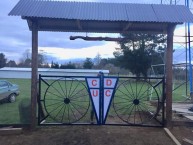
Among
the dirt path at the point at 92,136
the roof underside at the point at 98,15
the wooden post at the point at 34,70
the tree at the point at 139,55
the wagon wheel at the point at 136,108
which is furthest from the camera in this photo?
the tree at the point at 139,55

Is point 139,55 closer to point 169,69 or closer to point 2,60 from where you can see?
point 2,60

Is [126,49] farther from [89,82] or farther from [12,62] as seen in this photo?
[89,82]

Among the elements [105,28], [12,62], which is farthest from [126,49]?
[105,28]

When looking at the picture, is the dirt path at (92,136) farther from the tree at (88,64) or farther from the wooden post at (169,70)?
the tree at (88,64)

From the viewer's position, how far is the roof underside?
7180mm

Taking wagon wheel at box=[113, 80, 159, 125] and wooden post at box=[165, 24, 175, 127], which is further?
wagon wheel at box=[113, 80, 159, 125]

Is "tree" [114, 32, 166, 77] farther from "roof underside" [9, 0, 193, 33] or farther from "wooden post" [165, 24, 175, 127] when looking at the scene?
"wooden post" [165, 24, 175, 127]

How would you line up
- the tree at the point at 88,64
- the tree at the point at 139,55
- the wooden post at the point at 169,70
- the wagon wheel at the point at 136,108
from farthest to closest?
1. the tree at the point at 88,64
2. the tree at the point at 139,55
3. the wagon wheel at the point at 136,108
4. the wooden post at the point at 169,70

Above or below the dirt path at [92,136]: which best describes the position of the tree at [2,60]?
above

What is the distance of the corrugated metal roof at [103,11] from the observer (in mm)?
7180

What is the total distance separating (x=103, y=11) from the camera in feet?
25.1

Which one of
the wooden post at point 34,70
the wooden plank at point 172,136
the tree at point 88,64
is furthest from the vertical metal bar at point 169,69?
the tree at point 88,64

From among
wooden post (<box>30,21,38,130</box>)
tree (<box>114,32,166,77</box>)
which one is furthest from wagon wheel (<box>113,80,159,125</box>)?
tree (<box>114,32,166,77</box>)

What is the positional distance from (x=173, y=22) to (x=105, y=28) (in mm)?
2184
